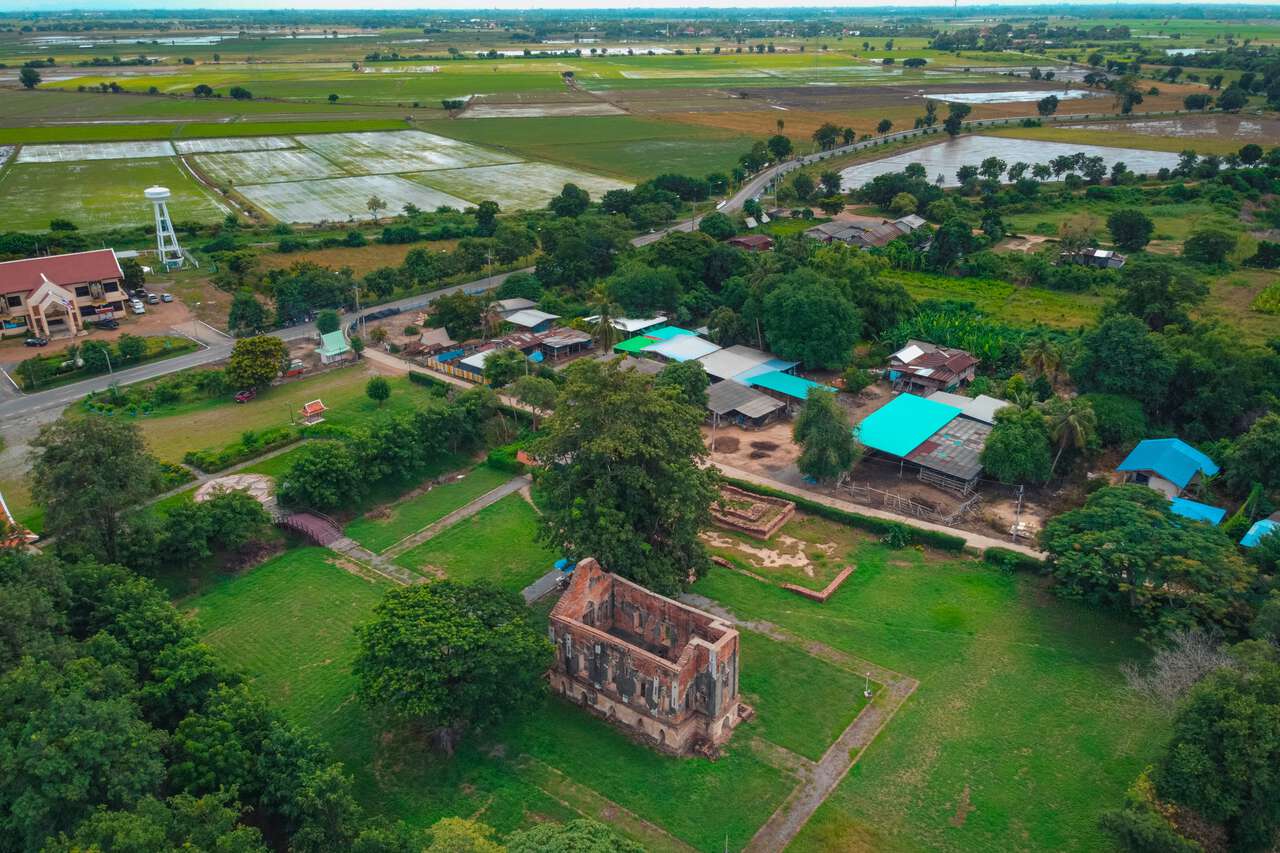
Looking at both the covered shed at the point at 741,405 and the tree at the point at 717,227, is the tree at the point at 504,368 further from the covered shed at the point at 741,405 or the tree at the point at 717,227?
the tree at the point at 717,227

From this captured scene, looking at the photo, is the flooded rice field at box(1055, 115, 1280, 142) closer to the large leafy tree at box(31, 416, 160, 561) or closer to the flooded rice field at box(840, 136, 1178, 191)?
the flooded rice field at box(840, 136, 1178, 191)

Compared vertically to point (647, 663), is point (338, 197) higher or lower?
lower

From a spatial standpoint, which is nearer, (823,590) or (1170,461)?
(823,590)

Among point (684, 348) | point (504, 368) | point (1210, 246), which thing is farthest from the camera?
point (1210, 246)

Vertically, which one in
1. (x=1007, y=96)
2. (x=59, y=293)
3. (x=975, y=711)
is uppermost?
(x=1007, y=96)

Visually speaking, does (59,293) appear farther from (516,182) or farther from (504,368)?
(516,182)

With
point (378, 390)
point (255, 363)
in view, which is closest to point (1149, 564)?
point (378, 390)

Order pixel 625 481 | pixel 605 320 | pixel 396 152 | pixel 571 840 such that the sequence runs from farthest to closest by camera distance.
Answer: pixel 396 152, pixel 605 320, pixel 625 481, pixel 571 840

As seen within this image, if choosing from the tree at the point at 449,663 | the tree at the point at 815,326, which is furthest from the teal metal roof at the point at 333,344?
the tree at the point at 449,663
